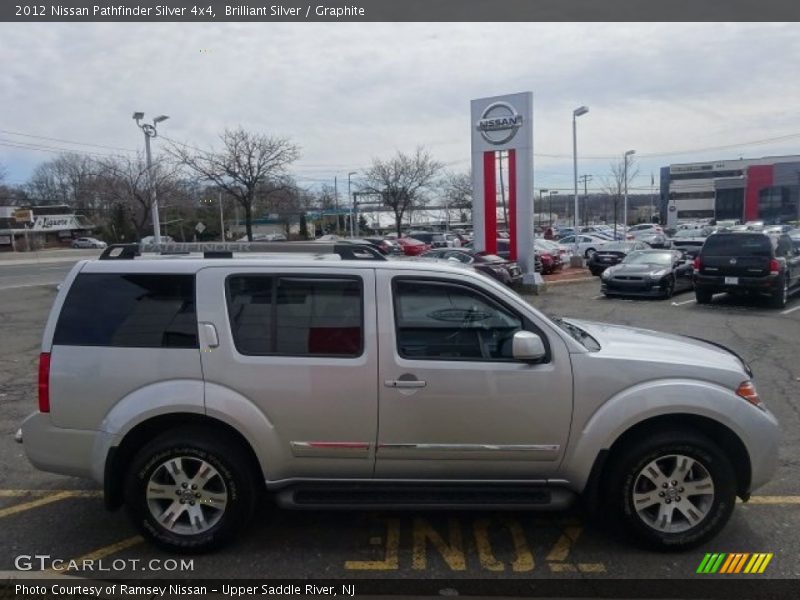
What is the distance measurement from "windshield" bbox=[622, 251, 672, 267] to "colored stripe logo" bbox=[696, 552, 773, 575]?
14.2m

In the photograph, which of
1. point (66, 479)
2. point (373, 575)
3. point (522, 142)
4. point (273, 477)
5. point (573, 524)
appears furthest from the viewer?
point (522, 142)

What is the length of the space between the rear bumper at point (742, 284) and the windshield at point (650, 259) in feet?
6.70

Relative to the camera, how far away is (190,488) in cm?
339

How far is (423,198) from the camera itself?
53688 millimetres

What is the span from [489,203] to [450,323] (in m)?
16.6

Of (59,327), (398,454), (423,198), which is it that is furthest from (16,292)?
(423,198)

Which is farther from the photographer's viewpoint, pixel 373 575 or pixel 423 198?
pixel 423 198

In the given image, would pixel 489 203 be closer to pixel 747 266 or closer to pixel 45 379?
pixel 747 266

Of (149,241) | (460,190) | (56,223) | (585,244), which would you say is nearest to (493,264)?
(149,241)

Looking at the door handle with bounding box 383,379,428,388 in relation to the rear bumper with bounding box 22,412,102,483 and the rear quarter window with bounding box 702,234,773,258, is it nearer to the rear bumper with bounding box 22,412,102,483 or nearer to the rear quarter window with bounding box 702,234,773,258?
the rear bumper with bounding box 22,412,102,483

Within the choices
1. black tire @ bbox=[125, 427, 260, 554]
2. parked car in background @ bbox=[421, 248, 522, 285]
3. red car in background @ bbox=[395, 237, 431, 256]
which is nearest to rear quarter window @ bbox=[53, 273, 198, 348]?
black tire @ bbox=[125, 427, 260, 554]

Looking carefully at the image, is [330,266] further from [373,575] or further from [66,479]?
[66,479]

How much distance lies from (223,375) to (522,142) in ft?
55.9

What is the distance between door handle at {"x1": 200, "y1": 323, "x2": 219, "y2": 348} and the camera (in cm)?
338
